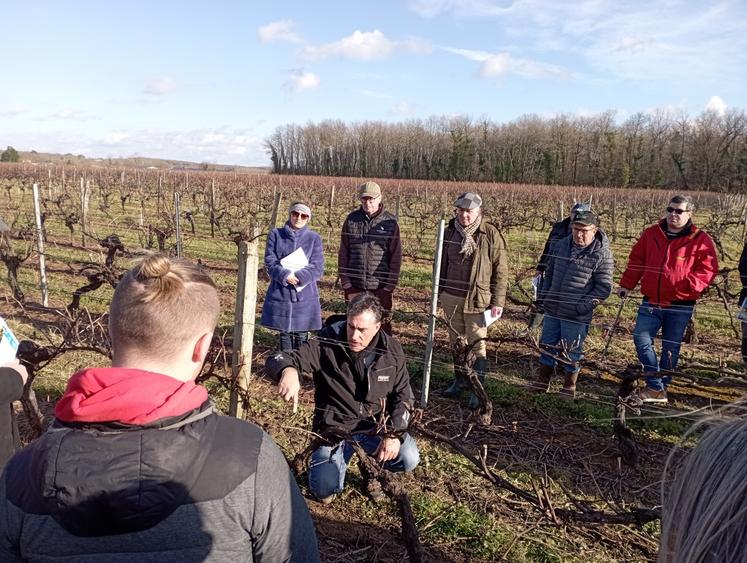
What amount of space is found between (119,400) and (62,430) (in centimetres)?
13

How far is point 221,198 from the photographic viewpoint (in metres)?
22.6

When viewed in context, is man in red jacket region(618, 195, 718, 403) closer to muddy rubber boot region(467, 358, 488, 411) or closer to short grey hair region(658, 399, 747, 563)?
muddy rubber boot region(467, 358, 488, 411)

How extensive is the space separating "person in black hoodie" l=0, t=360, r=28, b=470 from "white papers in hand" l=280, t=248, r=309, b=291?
8.44 feet

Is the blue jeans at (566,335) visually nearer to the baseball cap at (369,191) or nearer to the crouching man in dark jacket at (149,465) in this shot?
the baseball cap at (369,191)

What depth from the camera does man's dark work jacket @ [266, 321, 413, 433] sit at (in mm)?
3061

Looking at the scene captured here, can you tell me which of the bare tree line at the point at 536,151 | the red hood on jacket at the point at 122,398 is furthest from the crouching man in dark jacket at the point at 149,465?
the bare tree line at the point at 536,151

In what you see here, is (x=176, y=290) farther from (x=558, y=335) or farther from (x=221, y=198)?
(x=221, y=198)

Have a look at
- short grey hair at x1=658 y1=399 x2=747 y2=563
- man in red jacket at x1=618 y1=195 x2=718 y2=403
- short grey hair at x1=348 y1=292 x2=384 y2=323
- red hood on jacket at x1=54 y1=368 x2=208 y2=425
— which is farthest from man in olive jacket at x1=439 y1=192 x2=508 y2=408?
short grey hair at x1=658 y1=399 x2=747 y2=563

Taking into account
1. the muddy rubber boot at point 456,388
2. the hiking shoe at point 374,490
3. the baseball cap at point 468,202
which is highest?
the baseball cap at point 468,202

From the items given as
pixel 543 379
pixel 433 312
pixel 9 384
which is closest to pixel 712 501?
A: pixel 9 384

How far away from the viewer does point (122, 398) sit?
3.24 feet

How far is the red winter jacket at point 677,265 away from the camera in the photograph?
4.56 metres

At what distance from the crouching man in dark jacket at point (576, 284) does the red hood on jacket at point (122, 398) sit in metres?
3.93

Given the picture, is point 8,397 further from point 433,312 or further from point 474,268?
point 474,268
